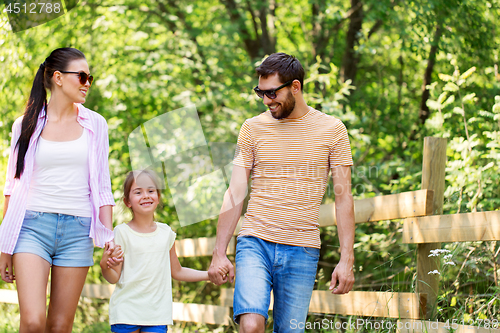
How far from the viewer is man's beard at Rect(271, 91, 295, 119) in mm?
2632

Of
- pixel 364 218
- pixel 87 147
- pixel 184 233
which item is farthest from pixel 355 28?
pixel 87 147

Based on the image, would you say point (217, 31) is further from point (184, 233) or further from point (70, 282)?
point (70, 282)

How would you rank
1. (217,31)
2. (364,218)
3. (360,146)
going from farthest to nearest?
(217,31)
(360,146)
(364,218)

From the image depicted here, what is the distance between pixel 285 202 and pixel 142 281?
2.83 feet

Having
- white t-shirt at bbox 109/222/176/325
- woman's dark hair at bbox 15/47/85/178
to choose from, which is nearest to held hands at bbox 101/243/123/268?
white t-shirt at bbox 109/222/176/325

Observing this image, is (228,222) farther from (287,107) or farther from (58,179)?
(58,179)

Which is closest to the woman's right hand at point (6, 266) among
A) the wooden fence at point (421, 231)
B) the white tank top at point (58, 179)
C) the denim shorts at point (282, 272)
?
the white tank top at point (58, 179)

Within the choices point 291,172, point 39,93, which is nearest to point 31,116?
point 39,93

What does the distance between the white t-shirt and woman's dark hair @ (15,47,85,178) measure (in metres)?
0.65

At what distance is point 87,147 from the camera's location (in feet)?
8.44

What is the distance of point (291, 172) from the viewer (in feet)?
8.47

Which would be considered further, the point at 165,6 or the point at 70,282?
the point at 165,6

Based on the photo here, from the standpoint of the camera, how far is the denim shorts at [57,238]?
2395 millimetres

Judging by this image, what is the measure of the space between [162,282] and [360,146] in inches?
169
